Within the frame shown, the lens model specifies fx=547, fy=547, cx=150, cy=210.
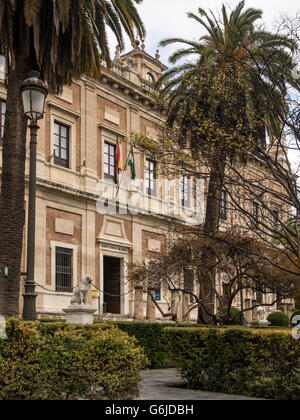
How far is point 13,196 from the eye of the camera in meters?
12.0

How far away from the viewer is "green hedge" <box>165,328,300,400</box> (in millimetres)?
8938

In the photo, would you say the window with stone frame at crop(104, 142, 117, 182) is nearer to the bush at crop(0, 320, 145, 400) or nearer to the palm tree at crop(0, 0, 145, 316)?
the palm tree at crop(0, 0, 145, 316)

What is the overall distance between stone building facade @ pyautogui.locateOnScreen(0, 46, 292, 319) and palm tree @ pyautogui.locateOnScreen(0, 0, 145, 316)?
28.1ft

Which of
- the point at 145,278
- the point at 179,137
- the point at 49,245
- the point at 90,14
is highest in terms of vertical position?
the point at 90,14

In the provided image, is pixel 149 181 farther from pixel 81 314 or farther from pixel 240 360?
pixel 240 360

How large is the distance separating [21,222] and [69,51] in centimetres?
446

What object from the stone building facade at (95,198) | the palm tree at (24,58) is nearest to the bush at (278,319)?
the stone building facade at (95,198)

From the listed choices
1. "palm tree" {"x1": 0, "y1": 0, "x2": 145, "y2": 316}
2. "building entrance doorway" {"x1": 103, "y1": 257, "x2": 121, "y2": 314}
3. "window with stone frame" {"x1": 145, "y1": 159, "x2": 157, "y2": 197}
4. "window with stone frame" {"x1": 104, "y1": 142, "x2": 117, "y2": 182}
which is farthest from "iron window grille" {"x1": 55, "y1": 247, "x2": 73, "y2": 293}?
"palm tree" {"x1": 0, "y1": 0, "x2": 145, "y2": 316}

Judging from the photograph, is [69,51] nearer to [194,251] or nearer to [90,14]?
[90,14]

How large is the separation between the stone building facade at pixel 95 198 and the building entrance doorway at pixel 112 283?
5cm

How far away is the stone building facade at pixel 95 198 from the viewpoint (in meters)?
22.3

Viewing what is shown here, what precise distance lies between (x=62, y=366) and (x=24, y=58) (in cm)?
820
